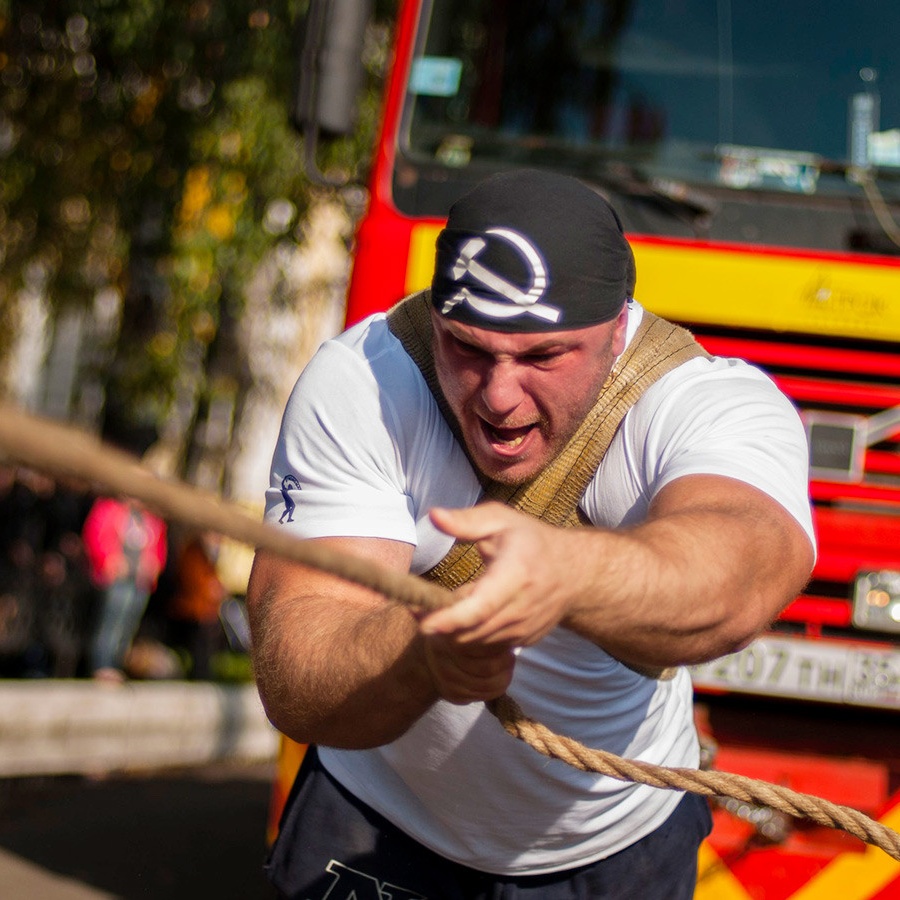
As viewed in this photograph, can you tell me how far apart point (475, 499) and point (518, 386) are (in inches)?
11.5

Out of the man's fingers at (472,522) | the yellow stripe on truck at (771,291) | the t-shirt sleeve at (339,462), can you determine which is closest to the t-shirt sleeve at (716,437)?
the t-shirt sleeve at (339,462)

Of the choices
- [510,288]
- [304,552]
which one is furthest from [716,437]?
[304,552]

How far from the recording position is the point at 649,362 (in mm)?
2438

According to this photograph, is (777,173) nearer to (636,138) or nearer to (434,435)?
(636,138)

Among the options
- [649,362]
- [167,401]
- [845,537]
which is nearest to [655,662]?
[649,362]

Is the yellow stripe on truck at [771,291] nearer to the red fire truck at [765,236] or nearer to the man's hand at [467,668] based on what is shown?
the red fire truck at [765,236]

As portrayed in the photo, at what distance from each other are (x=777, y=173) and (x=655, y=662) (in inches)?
105

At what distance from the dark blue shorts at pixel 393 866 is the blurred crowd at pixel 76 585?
6.17 m

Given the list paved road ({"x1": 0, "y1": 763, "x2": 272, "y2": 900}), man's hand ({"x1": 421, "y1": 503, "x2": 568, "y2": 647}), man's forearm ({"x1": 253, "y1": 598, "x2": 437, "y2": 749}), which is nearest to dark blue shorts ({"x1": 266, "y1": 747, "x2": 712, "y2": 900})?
man's forearm ({"x1": 253, "y1": 598, "x2": 437, "y2": 749})

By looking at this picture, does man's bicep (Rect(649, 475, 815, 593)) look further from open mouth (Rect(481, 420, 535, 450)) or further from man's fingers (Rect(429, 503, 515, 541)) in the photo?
man's fingers (Rect(429, 503, 515, 541))

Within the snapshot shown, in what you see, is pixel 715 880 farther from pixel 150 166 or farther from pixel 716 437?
pixel 150 166

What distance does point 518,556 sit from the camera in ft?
5.23

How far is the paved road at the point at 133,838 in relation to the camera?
603 cm

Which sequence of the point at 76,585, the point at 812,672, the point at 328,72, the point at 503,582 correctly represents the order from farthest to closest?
the point at 76,585, the point at 328,72, the point at 812,672, the point at 503,582
